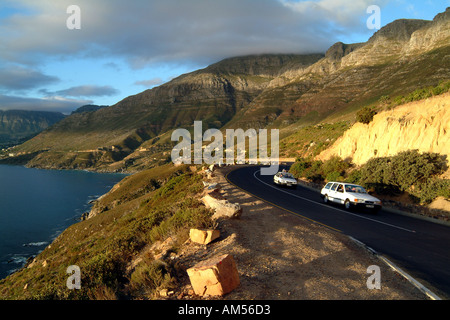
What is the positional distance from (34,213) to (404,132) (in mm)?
77088

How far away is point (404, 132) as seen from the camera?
20.8 metres

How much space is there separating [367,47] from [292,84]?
177 ft

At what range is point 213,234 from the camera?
817cm

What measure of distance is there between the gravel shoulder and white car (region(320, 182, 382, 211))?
19.4 ft

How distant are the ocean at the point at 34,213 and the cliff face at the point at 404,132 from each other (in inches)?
1797

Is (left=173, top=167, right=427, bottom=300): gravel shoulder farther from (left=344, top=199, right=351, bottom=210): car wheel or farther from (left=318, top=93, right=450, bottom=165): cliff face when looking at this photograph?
(left=318, top=93, right=450, bottom=165): cliff face

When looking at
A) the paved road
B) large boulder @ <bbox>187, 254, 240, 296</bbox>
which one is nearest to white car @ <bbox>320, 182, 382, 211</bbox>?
the paved road

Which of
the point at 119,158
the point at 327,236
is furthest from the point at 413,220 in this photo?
the point at 119,158

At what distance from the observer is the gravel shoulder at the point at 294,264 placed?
17.2 feet

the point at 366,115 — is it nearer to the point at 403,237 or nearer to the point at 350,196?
the point at 350,196

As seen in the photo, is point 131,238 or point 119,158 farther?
point 119,158

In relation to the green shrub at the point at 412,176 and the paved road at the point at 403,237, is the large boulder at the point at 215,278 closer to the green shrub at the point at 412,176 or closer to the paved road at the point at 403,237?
the paved road at the point at 403,237

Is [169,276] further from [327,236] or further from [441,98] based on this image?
[441,98]

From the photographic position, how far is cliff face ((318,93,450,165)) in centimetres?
1808
